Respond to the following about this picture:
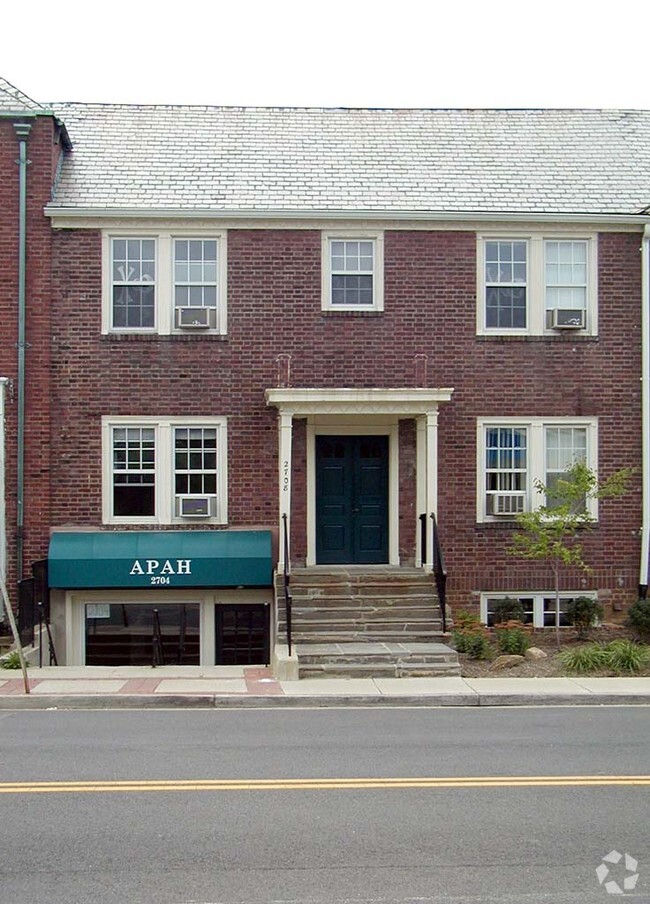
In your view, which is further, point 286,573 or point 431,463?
point 431,463

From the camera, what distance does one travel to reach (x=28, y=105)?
1750 cm

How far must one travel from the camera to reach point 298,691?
1324cm

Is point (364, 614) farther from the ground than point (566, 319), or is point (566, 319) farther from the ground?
point (566, 319)

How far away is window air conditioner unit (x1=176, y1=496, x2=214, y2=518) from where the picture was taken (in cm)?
1736

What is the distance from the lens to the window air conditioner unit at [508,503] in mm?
17750

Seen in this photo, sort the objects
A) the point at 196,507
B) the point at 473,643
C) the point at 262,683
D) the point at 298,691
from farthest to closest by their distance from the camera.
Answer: the point at 196,507 < the point at 473,643 < the point at 262,683 < the point at 298,691

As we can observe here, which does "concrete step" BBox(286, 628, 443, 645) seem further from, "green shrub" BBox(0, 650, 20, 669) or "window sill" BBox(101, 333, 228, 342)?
"window sill" BBox(101, 333, 228, 342)

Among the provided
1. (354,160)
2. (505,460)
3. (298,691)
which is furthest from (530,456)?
(298,691)

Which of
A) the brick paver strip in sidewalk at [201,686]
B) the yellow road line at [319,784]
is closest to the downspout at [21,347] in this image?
the brick paver strip in sidewalk at [201,686]

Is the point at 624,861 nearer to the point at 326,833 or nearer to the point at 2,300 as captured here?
the point at 326,833

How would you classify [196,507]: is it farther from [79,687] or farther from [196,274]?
[79,687]

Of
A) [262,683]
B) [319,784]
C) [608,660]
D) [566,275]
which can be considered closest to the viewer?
[319,784]

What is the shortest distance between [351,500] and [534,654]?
436cm

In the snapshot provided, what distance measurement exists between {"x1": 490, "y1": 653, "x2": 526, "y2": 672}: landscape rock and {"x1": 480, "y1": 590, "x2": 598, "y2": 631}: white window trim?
277cm
